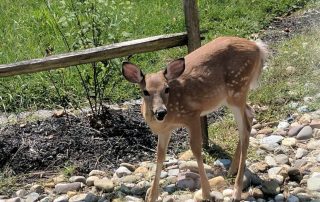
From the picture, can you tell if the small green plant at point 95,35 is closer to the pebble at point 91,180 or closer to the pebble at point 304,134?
the pebble at point 91,180

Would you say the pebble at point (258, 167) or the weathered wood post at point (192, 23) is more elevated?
the weathered wood post at point (192, 23)

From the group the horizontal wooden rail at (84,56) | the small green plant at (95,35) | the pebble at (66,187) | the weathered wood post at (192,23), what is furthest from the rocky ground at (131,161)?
the weathered wood post at (192,23)

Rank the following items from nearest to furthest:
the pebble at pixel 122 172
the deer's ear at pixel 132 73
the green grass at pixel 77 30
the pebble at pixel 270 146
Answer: the deer's ear at pixel 132 73
the pebble at pixel 122 172
the pebble at pixel 270 146
the green grass at pixel 77 30

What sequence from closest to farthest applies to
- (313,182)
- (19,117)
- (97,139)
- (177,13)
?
(313,182)
(97,139)
(19,117)
(177,13)

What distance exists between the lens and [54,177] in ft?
19.7

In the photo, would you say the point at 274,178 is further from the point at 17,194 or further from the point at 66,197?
the point at 17,194

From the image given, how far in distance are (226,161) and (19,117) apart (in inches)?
96.6

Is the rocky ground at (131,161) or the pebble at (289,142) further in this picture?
the pebble at (289,142)

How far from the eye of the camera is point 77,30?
7.48 metres

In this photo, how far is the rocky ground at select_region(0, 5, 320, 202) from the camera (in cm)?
561

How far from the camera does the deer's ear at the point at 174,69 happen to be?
202 inches

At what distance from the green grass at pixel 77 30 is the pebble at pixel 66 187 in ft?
4.49

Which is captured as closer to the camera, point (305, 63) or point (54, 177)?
point (54, 177)

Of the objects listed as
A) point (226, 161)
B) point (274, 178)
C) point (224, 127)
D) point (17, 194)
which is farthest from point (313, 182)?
point (17, 194)
